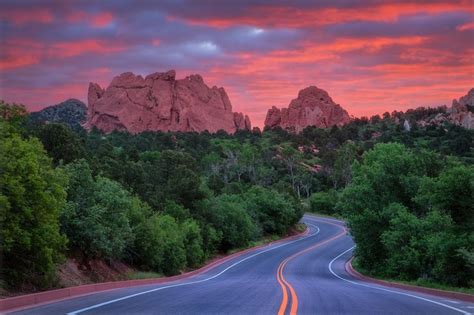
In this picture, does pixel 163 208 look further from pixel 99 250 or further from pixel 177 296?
pixel 177 296

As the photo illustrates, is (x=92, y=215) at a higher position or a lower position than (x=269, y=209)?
higher

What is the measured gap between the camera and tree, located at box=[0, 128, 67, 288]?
17297 millimetres

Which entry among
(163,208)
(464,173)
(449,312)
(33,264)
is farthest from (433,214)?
(163,208)

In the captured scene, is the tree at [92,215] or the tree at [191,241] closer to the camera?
the tree at [92,215]

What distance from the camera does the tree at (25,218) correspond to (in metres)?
17.3

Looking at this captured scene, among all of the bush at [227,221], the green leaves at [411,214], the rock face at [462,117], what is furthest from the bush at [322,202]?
the green leaves at [411,214]

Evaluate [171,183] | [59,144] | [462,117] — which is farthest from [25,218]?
[462,117]

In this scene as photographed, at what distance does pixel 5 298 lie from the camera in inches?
635

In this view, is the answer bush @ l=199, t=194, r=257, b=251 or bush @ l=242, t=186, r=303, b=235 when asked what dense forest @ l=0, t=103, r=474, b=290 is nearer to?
bush @ l=199, t=194, r=257, b=251

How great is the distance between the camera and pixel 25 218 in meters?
18.2

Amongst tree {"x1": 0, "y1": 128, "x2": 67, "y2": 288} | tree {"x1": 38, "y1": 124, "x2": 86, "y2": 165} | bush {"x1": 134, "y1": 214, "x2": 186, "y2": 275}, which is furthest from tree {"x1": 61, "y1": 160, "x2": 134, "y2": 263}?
tree {"x1": 38, "y1": 124, "x2": 86, "y2": 165}

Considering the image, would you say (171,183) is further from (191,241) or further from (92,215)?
(92,215)

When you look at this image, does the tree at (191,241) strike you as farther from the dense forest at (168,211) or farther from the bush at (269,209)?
the bush at (269,209)

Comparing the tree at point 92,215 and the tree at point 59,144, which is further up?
the tree at point 59,144
